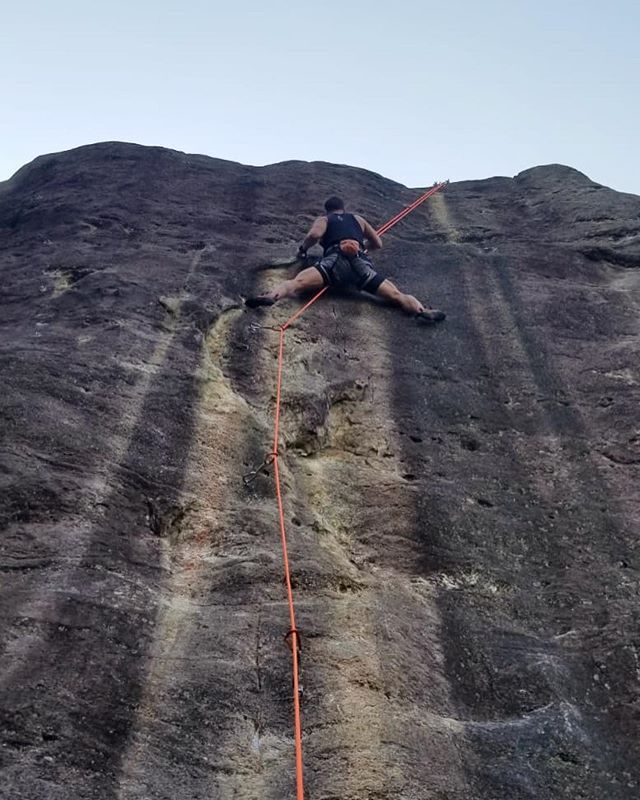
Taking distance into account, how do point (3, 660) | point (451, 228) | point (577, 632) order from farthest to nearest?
point (451, 228), point (577, 632), point (3, 660)

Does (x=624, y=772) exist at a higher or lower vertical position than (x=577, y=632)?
lower

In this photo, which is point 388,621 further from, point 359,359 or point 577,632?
point 359,359

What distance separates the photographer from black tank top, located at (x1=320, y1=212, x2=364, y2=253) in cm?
833

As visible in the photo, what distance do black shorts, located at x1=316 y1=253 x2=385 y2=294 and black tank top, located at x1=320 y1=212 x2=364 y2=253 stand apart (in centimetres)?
31

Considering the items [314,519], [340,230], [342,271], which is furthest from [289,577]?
[340,230]

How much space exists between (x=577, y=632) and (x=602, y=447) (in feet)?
6.09

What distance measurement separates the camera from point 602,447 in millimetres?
6039

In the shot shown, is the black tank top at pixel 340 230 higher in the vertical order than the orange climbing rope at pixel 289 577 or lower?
higher

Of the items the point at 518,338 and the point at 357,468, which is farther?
the point at 518,338

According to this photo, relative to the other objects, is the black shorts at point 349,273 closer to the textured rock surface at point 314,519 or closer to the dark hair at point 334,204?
the textured rock surface at point 314,519

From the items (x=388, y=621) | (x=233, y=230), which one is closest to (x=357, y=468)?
(x=388, y=621)

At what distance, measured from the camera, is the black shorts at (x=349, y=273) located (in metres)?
7.90

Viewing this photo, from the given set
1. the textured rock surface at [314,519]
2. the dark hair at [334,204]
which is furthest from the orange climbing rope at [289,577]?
the dark hair at [334,204]

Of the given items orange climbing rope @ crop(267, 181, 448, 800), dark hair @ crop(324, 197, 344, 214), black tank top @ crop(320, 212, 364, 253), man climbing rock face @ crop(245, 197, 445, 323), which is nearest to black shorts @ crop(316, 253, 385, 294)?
man climbing rock face @ crop(245, 197, 445, 323)
